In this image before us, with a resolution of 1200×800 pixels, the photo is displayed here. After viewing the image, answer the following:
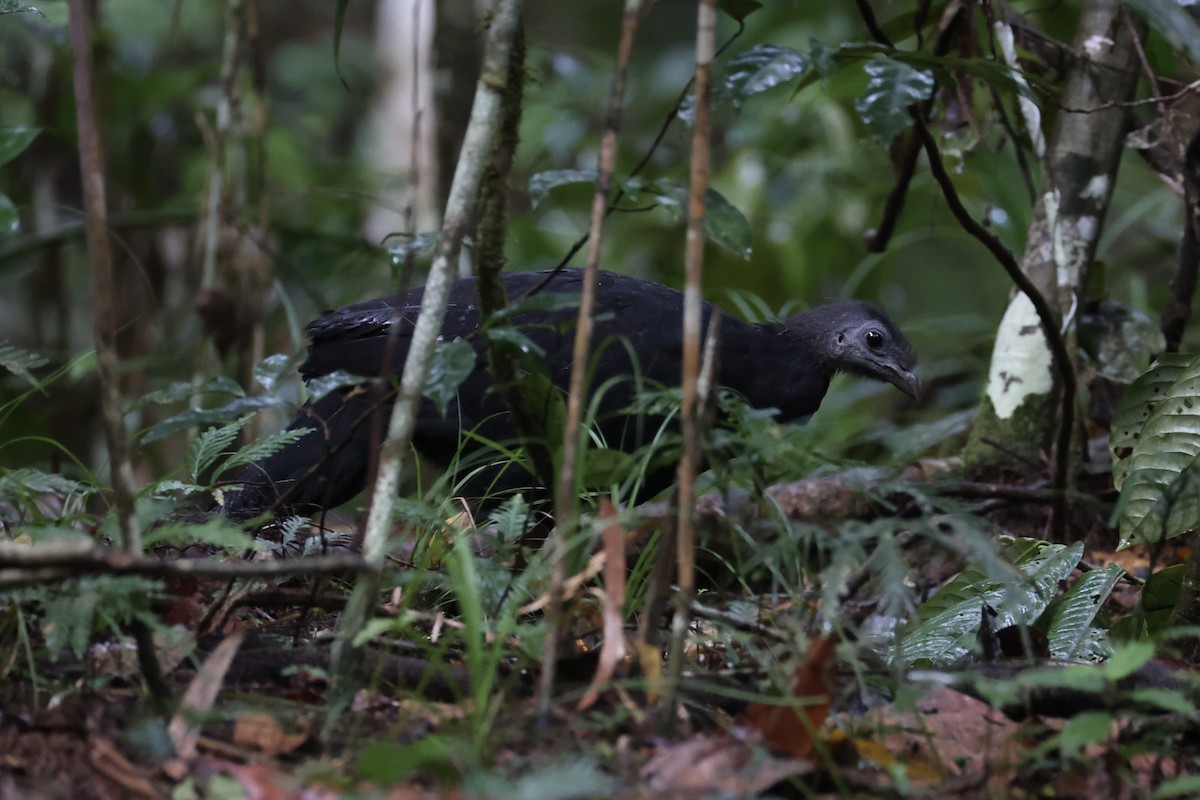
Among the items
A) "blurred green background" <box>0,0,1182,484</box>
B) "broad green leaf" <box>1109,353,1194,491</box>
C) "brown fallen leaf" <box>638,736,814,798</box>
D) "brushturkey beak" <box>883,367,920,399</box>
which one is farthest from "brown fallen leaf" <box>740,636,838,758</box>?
"blurred green background" <box>0,0,1182,484</box>

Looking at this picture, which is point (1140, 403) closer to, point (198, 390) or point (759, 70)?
point (759, 70)

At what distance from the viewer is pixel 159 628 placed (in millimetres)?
1685

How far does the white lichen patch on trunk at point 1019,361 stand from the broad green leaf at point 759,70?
5.03ft

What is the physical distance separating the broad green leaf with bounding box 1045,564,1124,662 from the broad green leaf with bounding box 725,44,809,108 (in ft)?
4.09

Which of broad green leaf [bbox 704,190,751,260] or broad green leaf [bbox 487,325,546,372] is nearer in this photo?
broad green leaf [bbox 487,325,546,372]

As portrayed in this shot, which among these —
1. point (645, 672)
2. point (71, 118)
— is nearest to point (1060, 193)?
point (645, 672)

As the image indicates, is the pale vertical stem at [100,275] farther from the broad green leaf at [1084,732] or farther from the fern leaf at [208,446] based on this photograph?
the broad green leaf at [1084,732]

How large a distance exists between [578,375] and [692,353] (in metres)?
0.17

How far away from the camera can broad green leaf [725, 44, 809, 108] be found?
7.91ft

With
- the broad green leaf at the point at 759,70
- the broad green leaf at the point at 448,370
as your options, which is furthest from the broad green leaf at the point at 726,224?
the broad green leaf at the point at 448,370

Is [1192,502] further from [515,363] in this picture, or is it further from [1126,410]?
[515,363]

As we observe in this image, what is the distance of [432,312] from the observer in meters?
1.91

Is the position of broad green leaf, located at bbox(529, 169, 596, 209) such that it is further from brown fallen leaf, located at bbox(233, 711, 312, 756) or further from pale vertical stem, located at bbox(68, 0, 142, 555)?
brown fallen leaf, located at bbox(233, 711, 312, 756)

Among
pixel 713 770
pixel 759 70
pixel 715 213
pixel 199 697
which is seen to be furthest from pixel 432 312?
pixel 759 70
